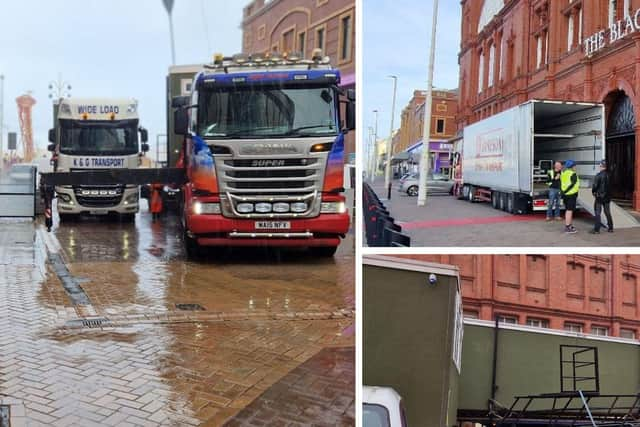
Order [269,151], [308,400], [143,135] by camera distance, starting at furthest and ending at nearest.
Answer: [143,135], [269,151], [308,400]

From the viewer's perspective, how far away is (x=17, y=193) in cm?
1622

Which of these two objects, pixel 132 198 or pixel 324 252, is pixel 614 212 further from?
pixel 132 198

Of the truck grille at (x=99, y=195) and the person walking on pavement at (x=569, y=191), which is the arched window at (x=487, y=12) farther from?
the truck grille at (x=99, y=195)

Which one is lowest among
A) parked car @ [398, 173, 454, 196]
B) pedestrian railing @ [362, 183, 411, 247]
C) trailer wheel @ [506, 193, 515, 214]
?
pedestrian railing @ [362, 183, 411, 247]

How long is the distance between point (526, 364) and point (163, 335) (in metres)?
4.03

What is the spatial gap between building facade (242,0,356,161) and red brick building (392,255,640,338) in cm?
600

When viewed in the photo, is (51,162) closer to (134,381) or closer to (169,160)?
(169,160)

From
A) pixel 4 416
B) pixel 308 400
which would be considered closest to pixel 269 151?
pixel 308 400

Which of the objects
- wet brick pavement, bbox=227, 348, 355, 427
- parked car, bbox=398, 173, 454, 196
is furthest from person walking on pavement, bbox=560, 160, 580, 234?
wet brick pavement, bbox=227, 348, 355, 427

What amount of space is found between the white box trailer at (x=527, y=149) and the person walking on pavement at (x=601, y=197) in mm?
26

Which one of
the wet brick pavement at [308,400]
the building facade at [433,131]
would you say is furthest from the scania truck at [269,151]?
the building facade at [433,131]

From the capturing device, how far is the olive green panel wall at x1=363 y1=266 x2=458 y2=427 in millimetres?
2178

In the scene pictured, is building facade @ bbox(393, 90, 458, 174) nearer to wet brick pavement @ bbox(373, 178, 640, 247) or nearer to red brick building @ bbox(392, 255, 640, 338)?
wet brick pavement @ bbox(373, 178, 640, 247)

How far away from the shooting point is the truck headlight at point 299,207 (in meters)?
8.71
